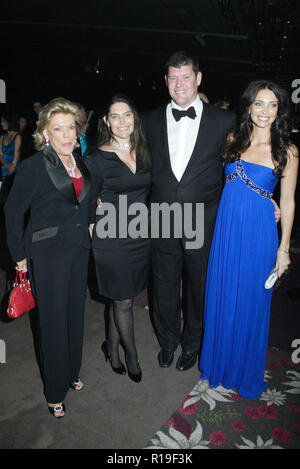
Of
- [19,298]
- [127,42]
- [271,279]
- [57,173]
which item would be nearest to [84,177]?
[57,173]

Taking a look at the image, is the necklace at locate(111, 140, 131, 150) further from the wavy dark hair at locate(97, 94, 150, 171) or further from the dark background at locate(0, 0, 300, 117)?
the dark background at locate(0, 0, 300, 117)

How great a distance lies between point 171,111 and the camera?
2.14 meters

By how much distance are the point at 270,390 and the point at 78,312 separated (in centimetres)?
129

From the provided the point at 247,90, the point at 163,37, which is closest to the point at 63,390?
the point at 247,90

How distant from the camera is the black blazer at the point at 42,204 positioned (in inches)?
66.1

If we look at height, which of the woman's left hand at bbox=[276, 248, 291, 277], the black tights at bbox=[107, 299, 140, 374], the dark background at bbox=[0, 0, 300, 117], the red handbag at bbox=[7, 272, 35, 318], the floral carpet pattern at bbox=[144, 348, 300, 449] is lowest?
the floral carpet pattern at bbox=[144, 348, 300, 449]

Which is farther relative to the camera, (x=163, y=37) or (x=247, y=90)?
(x=163, y=37)

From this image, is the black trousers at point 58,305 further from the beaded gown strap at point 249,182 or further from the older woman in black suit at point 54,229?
the beaded gown strap at point 249,182

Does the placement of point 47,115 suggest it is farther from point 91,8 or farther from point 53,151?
point 91,8

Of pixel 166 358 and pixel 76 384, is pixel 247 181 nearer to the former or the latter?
pixel 166 358

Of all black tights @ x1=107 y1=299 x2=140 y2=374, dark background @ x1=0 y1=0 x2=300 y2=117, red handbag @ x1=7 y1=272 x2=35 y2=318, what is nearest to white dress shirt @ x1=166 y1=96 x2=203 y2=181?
black tights @ x1=107 y1=299 x2=140 y2=374

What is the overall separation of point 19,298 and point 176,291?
979 millimetres

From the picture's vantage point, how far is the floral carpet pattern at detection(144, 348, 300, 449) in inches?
72.3

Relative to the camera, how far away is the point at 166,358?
2443 mm
